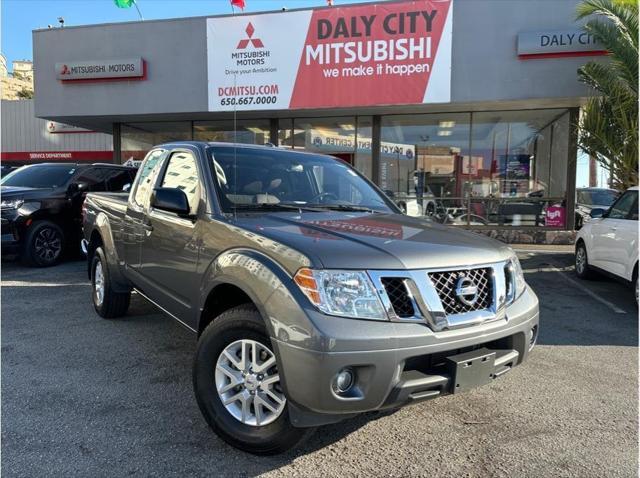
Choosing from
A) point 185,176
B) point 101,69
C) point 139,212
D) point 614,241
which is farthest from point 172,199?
point 101,69

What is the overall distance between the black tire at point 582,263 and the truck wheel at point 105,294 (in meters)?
7.01

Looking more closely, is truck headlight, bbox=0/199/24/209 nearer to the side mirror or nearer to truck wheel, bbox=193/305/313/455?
the side mirror

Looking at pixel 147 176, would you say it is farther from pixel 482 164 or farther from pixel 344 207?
pixel 482 164

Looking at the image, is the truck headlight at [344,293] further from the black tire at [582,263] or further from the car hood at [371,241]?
the black tire at [582,263]

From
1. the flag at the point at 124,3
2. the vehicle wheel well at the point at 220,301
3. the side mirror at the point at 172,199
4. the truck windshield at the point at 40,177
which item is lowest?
the vehicle wheel well at the point at 220,301

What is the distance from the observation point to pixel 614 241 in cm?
682

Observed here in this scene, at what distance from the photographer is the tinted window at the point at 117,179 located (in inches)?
385

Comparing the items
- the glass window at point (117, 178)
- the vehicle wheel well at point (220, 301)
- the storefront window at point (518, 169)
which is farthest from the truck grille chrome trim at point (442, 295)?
the storefront window at point (518, 169)

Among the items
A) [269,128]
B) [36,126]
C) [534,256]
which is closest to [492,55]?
[534,256]

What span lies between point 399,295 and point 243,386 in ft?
3.45

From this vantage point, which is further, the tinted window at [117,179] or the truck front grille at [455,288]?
the tinted window at [117,179]

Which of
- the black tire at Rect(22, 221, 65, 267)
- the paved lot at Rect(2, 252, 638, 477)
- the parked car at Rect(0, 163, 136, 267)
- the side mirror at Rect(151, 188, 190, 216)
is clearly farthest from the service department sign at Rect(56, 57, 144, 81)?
the side mirror at Rect(151, 188, 190, 216)

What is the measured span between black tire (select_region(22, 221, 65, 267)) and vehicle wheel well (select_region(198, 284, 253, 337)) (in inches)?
260

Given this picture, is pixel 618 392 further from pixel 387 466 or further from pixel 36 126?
pixel 36 126
